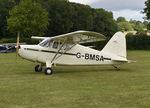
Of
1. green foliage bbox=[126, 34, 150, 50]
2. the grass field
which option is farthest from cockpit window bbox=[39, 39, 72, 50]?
green foliage bbox=[126, 34, 150, 50]

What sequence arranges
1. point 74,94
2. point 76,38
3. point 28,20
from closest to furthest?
point 74,94 < point 76,38 < point 28,20

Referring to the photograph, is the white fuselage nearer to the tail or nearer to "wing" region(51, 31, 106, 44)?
the tail

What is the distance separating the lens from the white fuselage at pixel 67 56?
47.7 feet

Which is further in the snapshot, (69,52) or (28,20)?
(28,20)

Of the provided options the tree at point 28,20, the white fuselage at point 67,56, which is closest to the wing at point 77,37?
the white fuselage at point 67,56

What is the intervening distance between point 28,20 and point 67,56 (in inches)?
1439

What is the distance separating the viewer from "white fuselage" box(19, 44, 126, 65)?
14.5m

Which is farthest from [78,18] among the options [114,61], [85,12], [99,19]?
[114,61]

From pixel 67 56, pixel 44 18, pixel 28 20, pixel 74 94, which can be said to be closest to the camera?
pixel 74 94

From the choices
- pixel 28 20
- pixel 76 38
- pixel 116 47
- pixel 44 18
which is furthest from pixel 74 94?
pixel 44 18

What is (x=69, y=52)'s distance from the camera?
600 inches

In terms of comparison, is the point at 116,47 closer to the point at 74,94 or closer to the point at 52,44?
the point at 52,44

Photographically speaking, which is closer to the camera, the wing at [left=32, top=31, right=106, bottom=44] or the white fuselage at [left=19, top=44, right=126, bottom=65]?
the wing at [left=32, top=31, right=106, bottom=44]

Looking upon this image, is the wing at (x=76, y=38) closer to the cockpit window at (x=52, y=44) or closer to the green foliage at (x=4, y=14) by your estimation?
the cockpit window at (x=52, y=44)
